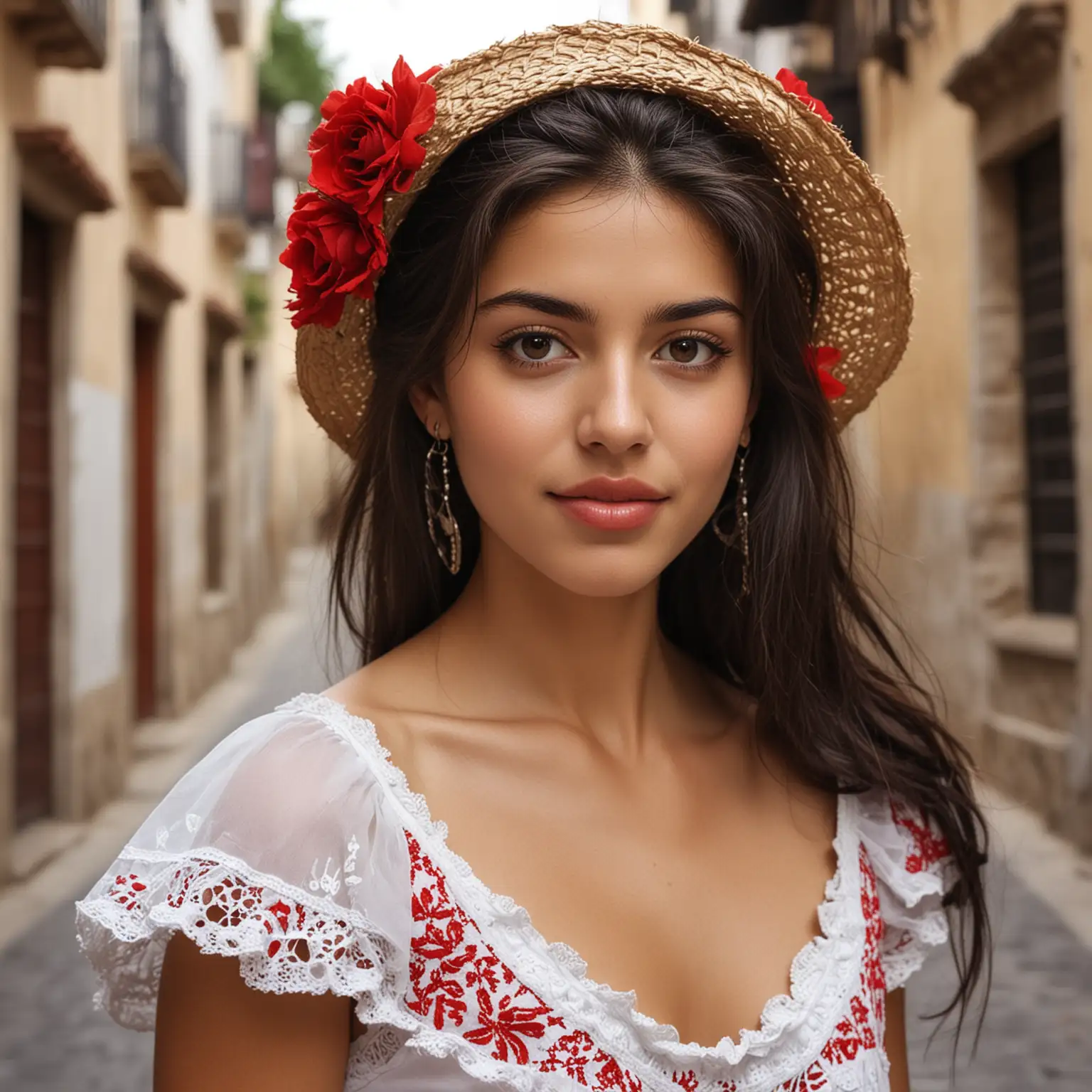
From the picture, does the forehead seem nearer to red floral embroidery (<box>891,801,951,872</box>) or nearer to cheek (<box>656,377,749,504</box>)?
cheek (<box>656,377,749,504</box>)

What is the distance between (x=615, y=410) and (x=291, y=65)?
17.7 meters

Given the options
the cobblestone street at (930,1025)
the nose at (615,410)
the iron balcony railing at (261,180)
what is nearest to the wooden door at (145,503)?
the iron balcony railing at (261,180)

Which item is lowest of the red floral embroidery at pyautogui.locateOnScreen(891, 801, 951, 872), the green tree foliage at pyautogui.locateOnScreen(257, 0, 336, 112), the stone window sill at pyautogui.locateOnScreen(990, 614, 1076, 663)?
the stone window sill at pyautogui.locateOnScreen(990, 614, 1076, 663)

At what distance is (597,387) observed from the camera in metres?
1.53

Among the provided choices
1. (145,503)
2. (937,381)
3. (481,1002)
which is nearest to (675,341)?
(481,1002)

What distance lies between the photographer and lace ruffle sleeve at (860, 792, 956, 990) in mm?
1843

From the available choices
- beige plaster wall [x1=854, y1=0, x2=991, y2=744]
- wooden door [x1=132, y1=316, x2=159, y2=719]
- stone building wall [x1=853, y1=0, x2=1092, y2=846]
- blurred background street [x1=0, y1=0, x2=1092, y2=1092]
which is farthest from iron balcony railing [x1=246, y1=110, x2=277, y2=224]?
stone building wall [x1=853, y1=0, x2=1092, y2=846]

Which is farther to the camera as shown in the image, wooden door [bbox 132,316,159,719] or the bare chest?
wooden door [bbox 132,316,159,719]

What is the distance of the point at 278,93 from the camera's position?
17.7m

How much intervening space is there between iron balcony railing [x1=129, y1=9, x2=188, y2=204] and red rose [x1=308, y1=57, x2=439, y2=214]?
7.40 m

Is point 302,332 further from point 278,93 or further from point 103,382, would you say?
point 278,93

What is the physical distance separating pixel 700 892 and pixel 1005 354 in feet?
21.1

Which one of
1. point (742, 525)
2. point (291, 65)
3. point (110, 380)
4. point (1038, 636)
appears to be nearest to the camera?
point (742, 525)

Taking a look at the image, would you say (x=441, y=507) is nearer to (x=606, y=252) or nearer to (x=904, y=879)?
(x=606, y=252)
